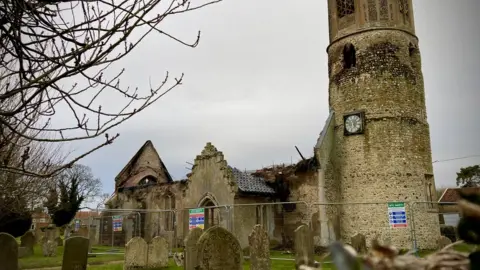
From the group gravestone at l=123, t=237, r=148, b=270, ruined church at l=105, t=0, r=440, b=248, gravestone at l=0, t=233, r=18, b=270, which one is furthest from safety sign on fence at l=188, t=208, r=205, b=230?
gravestone at l=0, t=233, r=18, b=270

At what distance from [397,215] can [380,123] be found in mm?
5918

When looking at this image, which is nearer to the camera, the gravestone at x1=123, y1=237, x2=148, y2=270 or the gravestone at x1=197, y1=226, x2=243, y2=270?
the gravestone at x1=197, y1=226, x2=243, y2=270

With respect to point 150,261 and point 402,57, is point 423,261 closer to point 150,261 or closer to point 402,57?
point 150,261

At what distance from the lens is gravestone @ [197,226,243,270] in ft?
29.3

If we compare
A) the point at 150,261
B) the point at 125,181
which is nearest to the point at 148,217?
the point at 125,181

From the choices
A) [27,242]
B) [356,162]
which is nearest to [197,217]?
[356,162]

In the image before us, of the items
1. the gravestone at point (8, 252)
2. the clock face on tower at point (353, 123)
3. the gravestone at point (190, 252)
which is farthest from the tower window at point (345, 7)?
the gravestone at point (8, 252)

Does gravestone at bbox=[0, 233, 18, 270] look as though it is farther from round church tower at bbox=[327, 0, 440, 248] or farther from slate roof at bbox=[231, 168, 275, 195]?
round church tower at bbox=[327, 0, 440, 248]

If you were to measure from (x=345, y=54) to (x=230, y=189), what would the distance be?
8.77 m

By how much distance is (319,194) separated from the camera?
19.1 metres

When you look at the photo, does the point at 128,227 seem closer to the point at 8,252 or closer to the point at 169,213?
the point at 169,213

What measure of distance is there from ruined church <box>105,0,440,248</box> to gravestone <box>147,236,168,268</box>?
2786 millimetres

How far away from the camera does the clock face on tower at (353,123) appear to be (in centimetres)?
1898

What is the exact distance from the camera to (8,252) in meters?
8.12
